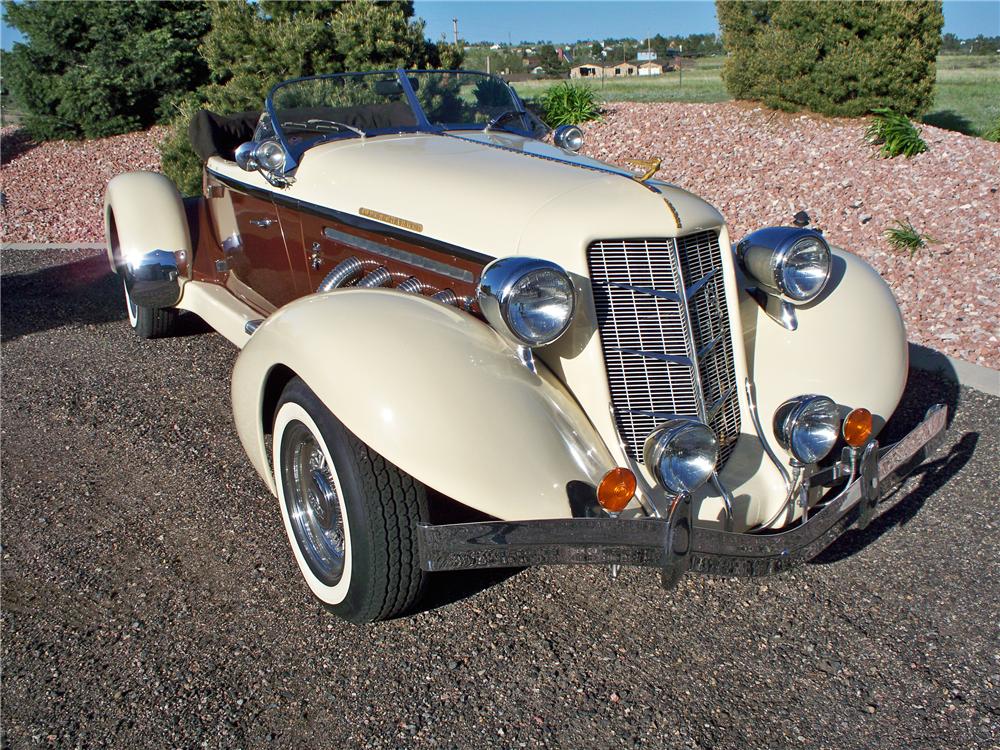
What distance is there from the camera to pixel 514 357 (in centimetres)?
287

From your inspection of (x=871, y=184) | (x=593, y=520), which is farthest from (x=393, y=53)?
(x=593, y=520)

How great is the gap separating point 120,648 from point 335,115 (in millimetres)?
2928

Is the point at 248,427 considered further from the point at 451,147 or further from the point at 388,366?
the point at 451,147

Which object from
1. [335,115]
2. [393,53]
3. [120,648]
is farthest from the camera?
[393,53]

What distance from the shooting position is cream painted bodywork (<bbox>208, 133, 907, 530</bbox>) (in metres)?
2.57

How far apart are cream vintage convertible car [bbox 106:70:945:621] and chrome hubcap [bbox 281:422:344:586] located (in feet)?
0.03

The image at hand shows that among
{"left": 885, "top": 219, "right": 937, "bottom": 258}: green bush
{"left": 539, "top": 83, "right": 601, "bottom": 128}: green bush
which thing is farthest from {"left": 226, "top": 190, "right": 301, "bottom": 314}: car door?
{"left": 539, "top": 83, "right": 601, "bottom": 128}: green bush

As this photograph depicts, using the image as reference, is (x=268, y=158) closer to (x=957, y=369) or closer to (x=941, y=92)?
(x=957, y=369)

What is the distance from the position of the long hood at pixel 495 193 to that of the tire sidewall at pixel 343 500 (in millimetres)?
859

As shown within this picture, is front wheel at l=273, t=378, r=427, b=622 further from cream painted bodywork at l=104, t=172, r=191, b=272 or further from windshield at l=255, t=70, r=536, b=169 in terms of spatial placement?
cream painted bodywork at l=104, t=172, r=191, b=272

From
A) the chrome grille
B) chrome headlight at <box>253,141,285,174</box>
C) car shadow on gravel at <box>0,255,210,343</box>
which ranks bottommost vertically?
car shadow on gravel at <box>0,255,210,343</box>

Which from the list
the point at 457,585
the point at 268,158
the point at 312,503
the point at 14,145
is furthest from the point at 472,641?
the point at 14,145

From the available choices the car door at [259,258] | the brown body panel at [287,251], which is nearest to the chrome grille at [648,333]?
the brown body panel at [287,251]

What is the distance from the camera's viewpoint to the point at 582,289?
2.89 meters
